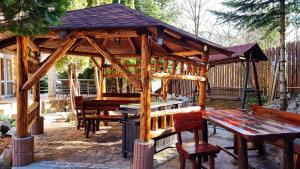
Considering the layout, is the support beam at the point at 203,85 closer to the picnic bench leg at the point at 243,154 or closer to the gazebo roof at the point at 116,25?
the gazebo roof at the point at 116,25

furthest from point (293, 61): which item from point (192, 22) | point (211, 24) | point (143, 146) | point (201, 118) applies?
point (211, 24)

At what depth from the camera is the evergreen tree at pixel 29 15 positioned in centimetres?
322

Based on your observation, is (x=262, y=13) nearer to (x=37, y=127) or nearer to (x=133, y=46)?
(x=133, y=46)

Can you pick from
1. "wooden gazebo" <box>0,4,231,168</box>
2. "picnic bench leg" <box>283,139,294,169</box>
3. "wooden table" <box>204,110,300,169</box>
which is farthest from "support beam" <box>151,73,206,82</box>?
"picnic bench leg" <box>283,139,294,169</box>

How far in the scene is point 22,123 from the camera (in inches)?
197

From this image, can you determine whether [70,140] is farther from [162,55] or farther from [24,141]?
[162,55]

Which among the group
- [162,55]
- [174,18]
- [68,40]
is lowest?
[162,55]

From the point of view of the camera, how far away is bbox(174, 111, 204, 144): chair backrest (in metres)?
3.98

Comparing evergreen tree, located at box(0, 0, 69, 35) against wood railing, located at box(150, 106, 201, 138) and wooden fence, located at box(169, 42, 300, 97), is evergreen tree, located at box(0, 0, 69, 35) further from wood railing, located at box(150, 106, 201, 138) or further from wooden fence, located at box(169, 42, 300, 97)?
wooden fence, located at box(169, 42, 300, 97)

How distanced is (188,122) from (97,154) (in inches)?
95.1

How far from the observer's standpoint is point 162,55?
16.5 ft

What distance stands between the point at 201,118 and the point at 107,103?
10.9 ft

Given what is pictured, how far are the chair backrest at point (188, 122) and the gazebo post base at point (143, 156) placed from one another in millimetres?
765

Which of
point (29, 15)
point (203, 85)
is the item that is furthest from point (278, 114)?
point (29, 15)
